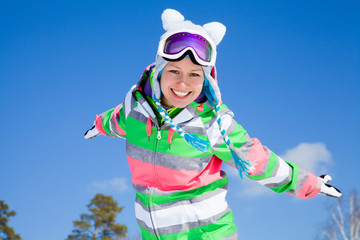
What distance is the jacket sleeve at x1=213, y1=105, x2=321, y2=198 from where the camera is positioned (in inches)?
113

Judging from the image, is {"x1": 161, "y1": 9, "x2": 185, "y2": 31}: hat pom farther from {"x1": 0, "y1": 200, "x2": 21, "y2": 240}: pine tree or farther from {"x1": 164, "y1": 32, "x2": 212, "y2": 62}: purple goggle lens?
{"x1": 0, "y1": 200, "x2": 21, "y2": 240}: pine tree

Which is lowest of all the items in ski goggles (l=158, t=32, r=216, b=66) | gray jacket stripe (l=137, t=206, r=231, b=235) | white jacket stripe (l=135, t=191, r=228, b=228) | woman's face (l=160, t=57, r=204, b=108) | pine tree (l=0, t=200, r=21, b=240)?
gray jacket stripe (l=137, t=206, r=231, b=235)

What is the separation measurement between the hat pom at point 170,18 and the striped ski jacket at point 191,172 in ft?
1.78

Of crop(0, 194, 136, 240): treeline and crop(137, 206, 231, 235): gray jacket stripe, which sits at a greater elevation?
crop(0, 194, 136, 240): treeline

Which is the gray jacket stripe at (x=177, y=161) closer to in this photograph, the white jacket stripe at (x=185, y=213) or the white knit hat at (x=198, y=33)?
the white jacket stripe at (x=185, y=213)

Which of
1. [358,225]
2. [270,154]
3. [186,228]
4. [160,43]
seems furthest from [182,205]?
[358,225]

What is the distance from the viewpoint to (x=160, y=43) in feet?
9.25

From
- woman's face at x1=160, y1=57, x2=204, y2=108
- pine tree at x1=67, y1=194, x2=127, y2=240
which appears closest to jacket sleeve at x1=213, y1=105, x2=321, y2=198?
woman's face at x1=160, y1=57, x2=204, y2=108

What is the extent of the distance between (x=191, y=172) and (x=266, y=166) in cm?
55

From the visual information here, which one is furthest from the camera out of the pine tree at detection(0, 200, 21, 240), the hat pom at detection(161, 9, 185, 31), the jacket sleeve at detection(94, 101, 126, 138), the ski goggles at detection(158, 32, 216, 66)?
the pine tree at detection(0, 200, 21, 240)

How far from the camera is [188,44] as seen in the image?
272 centimetres

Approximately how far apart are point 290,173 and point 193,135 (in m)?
0.81

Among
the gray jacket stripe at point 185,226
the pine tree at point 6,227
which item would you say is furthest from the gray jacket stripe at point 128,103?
the pine tree at point 6,227

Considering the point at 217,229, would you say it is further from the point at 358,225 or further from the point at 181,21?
the point at 358,225
